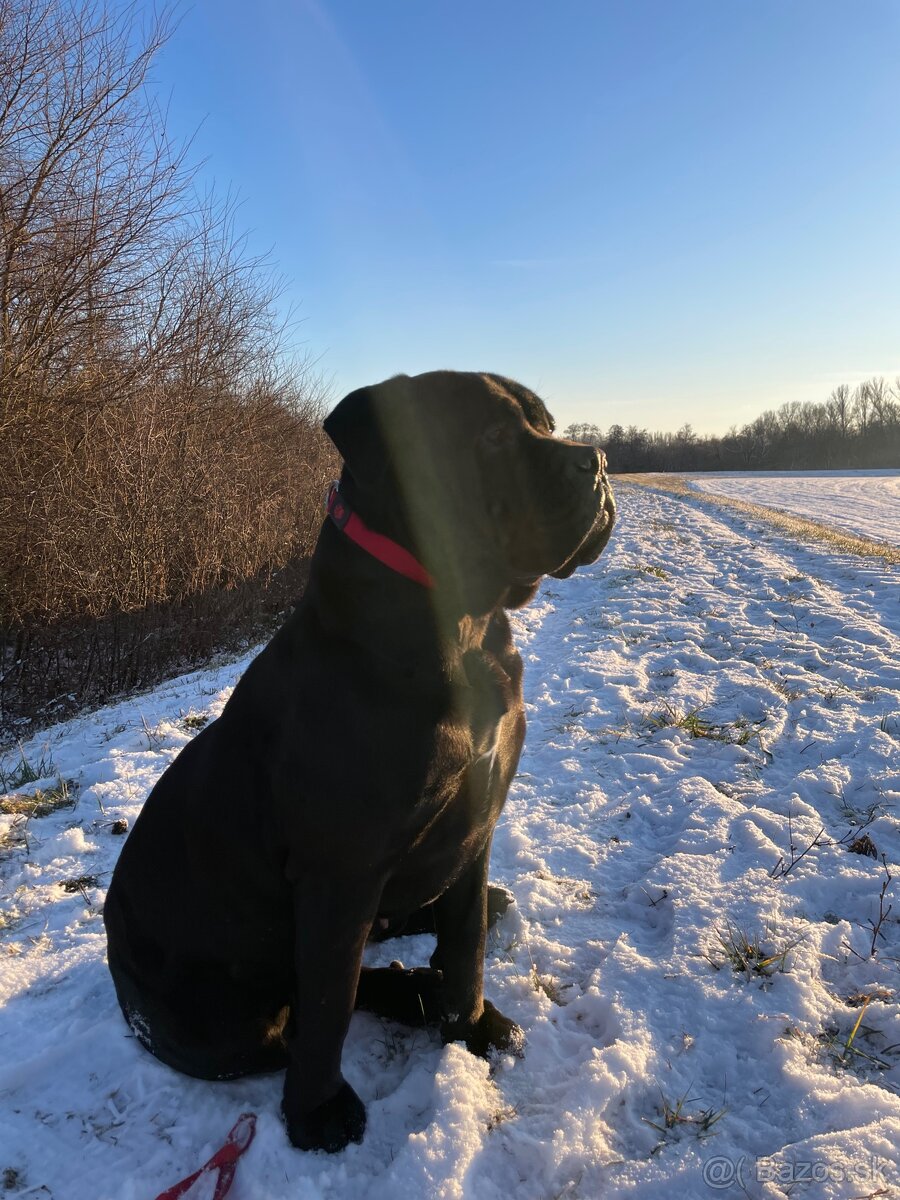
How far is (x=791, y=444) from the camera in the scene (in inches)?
3201

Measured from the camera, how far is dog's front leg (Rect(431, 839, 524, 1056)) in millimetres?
2076

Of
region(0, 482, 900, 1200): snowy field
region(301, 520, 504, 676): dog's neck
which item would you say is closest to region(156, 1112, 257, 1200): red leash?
region(0, 482, 900, 1200): snowy field

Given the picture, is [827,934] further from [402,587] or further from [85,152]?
[85,152]

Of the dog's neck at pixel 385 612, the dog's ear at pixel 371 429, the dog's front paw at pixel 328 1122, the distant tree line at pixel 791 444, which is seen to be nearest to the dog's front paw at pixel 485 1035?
the dog's front paw at pixel 328 1122

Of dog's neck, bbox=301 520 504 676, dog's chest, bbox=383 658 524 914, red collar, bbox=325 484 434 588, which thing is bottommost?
dog's chest, bbox=383 658 524 914

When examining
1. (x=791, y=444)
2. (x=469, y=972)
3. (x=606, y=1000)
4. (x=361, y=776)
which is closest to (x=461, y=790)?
(x=361, y=776)

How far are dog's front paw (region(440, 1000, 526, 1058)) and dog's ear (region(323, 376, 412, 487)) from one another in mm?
1621

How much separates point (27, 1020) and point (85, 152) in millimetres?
7871

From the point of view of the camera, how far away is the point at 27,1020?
2.16 meters

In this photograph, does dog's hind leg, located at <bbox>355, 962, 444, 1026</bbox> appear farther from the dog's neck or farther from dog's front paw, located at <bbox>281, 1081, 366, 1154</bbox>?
the dog's neck

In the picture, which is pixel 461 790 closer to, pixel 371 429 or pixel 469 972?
pixel 469 972

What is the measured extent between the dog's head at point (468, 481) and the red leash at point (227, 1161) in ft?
4.87

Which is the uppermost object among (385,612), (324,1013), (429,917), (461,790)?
(385,612)

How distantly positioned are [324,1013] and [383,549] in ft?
3.89
